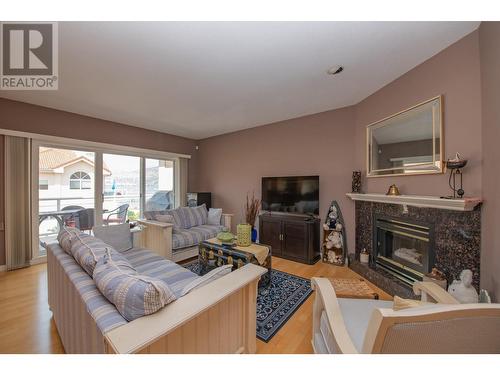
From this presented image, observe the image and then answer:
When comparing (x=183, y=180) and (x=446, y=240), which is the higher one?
(x=183, y=180)

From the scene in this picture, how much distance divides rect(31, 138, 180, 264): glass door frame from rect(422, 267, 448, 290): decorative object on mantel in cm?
458

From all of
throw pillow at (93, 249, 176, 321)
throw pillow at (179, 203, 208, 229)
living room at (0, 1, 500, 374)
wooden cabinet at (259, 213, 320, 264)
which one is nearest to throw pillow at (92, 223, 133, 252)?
living room at (0, 1, 500, 374)

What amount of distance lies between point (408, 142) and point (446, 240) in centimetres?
103

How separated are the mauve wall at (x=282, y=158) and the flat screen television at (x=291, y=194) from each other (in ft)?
0.64

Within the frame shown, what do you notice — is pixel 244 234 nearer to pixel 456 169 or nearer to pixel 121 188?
pixel 456 169

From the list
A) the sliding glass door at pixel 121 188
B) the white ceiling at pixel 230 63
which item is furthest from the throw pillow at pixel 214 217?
the white ceiling at pixel 230 63

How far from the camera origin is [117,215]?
3.98 meters

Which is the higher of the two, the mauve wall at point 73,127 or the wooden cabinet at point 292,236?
the mauve wall at point 73,127

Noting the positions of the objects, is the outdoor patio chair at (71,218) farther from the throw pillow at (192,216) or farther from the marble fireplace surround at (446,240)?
the marble fireplace surround at (446,240)

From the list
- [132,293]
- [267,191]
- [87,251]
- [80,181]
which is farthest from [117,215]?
[132,293]

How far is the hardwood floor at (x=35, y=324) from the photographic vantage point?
4.91 feet

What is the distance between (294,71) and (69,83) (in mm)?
2552

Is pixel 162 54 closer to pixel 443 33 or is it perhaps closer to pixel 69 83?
pixel 69 83
